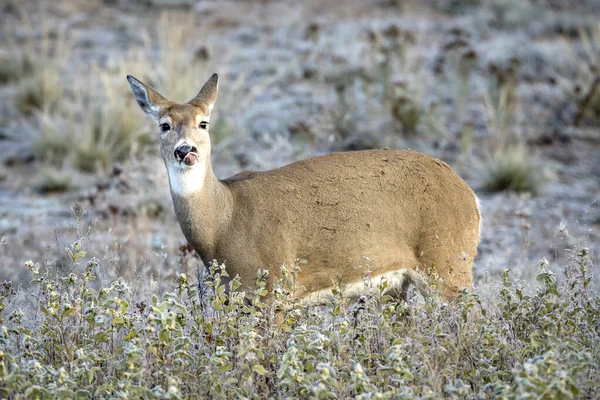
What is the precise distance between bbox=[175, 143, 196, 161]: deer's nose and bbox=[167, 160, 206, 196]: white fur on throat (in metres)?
0.11

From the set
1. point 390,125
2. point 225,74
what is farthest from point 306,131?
point 225,74

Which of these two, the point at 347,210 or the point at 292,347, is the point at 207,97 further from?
the point at 292,347

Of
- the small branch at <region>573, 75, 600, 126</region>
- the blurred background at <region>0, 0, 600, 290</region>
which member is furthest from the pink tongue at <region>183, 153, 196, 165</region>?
the small branch at <region>573, 75, 600, 126</region>

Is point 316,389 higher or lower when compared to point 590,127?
higher

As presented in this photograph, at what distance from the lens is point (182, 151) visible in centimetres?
567

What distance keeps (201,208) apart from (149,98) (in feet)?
3.16

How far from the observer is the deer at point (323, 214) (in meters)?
5.86

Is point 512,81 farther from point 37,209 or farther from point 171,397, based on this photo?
point 171,397

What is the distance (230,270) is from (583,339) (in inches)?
91.3

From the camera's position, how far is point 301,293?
598 centimetres

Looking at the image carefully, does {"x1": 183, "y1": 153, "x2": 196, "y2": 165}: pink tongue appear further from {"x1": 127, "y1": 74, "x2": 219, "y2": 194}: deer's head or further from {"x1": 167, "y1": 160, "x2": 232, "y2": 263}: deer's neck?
{"x1": 167, "y1": 160, "x2": 232, "y2": 263}: deer's neck

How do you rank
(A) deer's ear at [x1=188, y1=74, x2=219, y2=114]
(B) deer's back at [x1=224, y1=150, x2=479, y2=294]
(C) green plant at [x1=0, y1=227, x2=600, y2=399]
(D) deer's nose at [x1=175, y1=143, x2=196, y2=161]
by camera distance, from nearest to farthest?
(C) green plant at [x1=0, y1=227, x2=600, y2=399]
(D) deer's nose at [x1=175, y1=143, x2=196, y2=161]
(B) deer's back at [x1=224, y1=150, x2=479, y2=294]
(A) deer's ear at [x1=188, y1=74, x2=219, y2=114]

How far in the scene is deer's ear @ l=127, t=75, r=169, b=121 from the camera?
6199mm

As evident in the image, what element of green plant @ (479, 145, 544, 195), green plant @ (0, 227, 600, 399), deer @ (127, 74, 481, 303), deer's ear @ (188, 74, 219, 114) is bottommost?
green plant @ (479, 145, 544, 195)
